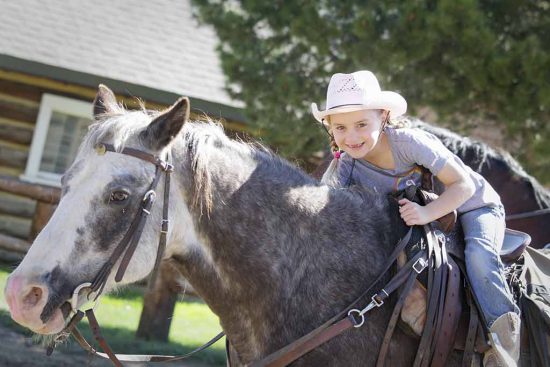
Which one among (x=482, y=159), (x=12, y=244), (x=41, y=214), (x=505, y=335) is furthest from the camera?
(x=12, y=244)

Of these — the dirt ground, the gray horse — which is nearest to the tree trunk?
the dirt ground

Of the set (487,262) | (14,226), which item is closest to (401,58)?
(487,262)

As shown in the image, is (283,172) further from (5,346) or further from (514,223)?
(5,346)

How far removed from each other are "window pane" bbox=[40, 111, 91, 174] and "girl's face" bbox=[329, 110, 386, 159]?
8.70 m

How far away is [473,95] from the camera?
774 centimetres

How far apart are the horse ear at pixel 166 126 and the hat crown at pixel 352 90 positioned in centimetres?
71

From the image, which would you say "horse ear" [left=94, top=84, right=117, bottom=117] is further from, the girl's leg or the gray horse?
the girl's leg

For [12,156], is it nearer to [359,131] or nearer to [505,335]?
[359,131]

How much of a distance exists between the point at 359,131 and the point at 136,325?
5753 mm

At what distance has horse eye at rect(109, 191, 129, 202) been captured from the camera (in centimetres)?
270

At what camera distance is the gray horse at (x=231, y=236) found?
2.67 meters

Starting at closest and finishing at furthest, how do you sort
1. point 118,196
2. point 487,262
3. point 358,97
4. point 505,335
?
point 118,196 < point 505,335 < point 487,262 < point 358,97

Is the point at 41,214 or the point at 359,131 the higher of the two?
the point at 359,131

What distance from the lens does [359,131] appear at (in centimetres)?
312
